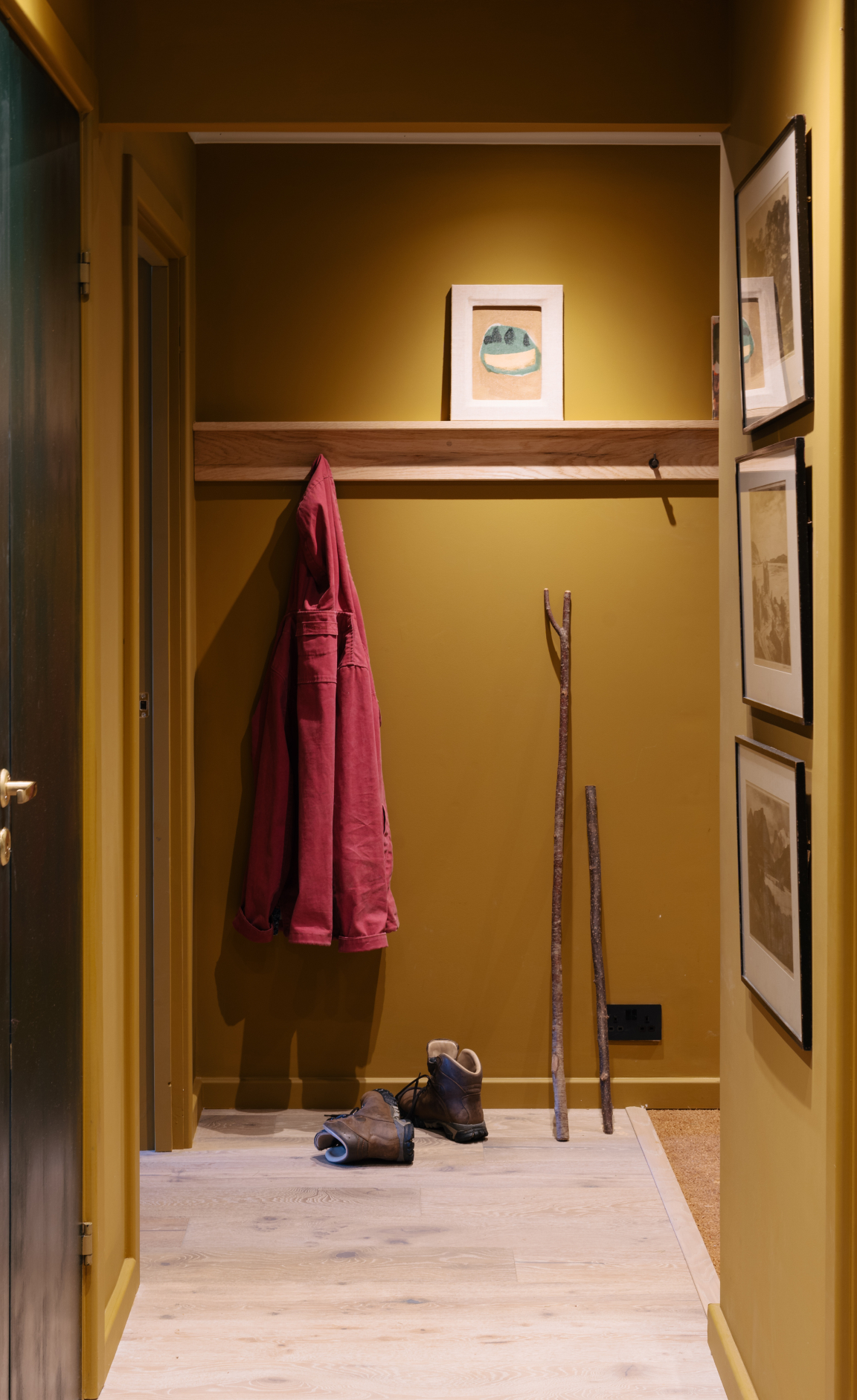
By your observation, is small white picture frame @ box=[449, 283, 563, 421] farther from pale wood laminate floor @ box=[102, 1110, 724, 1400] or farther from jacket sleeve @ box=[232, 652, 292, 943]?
pale wood laminate floor @ box=[102, 1110, 724, 1400]

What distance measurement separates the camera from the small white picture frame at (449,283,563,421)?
324cm

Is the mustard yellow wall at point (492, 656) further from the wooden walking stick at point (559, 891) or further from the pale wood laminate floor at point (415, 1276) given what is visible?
the pale wood laminate floor at point (415, 1276)

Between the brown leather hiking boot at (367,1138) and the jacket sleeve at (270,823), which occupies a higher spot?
the jacket sleeve at (270,823)

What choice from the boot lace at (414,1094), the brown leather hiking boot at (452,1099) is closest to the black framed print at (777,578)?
the brown leather hiking boot at (452,1099)

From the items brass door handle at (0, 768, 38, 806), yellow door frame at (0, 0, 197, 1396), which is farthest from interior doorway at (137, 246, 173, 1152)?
brass door handle at (0, 768, 38, 806)

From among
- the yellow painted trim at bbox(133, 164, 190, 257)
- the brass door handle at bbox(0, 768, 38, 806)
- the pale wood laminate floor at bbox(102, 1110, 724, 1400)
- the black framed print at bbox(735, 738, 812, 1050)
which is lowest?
the pale wood laminate floor at bbox(102, 1110, 724, 1400)

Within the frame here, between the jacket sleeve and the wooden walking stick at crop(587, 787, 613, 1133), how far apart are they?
814 millimetres

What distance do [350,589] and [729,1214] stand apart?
5.78 ft

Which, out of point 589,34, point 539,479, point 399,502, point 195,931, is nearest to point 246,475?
point 399,502

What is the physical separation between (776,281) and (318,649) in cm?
168

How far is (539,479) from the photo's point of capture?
10.8 ft

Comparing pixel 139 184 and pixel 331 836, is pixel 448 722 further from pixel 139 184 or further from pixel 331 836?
pixel 139 184

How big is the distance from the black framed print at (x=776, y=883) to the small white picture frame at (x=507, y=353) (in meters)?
1.56

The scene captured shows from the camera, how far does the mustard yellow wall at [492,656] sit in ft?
10.7
